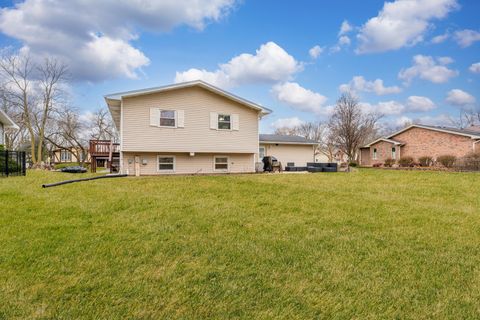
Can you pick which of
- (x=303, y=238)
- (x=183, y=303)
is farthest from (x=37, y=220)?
(x=303, y=238)

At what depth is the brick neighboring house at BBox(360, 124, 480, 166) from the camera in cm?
2392

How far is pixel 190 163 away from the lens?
15789 millimetres

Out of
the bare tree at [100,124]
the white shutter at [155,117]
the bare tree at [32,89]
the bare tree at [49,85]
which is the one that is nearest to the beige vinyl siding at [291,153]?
the white shutter at [155,117]

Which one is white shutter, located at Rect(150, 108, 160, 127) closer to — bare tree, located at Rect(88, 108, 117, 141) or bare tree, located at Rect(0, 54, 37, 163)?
bare tree, located at Rect(0, 54, 37, 163)

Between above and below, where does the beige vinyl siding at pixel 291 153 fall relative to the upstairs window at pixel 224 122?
below

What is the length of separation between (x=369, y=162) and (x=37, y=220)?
33452 mm

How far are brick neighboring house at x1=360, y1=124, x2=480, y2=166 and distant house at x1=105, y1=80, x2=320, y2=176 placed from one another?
18760mm

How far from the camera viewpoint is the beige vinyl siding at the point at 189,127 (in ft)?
46.4

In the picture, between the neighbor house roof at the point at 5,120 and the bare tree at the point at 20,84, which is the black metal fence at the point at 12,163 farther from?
the bare tree at the point at 20,84

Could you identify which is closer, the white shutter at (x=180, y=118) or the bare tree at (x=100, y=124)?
the white shutter at (x=180, y=118)

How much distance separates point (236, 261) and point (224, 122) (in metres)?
13.2

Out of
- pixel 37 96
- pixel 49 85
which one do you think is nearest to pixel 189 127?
pixel 49 85

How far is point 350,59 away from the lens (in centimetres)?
2039

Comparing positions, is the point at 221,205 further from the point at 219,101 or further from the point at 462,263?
the point at 219,101
